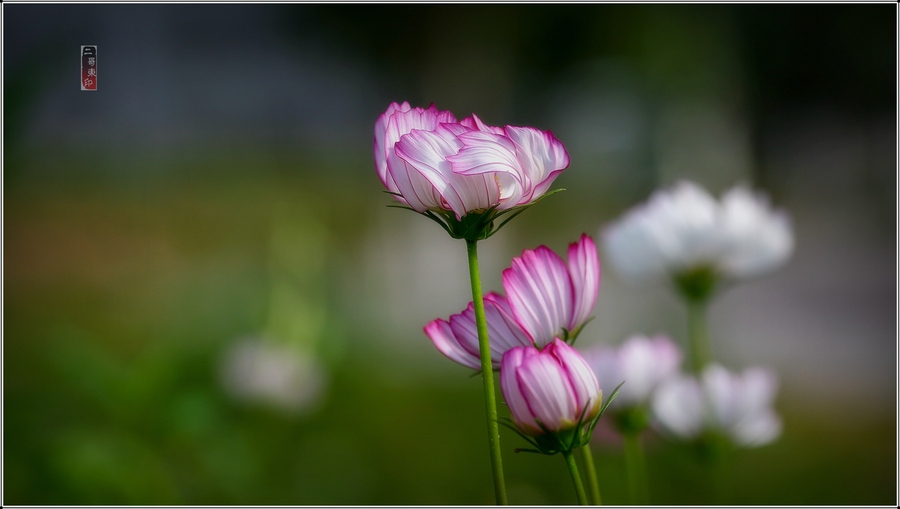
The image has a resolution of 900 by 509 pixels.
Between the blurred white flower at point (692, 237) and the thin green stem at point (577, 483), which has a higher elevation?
the blurred white flower at point (692, 237)

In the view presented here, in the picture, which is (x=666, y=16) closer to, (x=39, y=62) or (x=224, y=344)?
(x=224, y=344)

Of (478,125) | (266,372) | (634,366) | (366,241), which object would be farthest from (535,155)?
(366,241)

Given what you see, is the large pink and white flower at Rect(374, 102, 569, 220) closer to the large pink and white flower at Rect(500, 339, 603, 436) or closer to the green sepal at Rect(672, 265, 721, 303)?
the large pink and white flower at Rect(500, 339, 603, 436)

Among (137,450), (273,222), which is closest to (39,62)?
(137,450)

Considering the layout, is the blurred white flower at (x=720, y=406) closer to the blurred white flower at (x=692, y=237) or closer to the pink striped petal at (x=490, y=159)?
the blurred white flower at (x=692, y=237)

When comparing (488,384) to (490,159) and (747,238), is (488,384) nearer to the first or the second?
(490,159)

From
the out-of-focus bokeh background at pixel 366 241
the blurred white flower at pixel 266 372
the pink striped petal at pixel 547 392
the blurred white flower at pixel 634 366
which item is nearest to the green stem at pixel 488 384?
the pink striped petal at pixel 547 392
